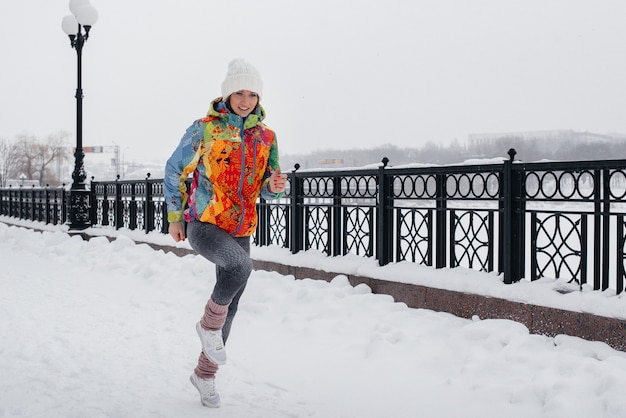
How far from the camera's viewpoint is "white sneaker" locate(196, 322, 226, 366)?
3.73 metres

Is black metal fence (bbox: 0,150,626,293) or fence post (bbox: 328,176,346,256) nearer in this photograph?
black metal fence (bbox: 0,150,626,293)

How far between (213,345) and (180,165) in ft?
3.59

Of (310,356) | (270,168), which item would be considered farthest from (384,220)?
(270,168)

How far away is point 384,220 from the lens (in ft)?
23.8

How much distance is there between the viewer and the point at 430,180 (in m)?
6.75

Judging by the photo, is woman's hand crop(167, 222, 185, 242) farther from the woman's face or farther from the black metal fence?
the black metal fence

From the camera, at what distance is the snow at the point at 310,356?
3.94 meters

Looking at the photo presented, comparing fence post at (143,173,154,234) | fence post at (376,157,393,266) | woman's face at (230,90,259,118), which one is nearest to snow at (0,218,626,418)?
fence post at (376,157,393,266)

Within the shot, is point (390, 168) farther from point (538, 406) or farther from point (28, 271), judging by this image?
point (28, 271)

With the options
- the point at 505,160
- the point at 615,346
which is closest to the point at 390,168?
the point at 505,160

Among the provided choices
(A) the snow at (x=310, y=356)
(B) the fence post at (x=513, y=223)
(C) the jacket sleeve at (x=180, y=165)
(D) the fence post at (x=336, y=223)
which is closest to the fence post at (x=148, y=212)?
(A) the snow at (x=310, y=356)

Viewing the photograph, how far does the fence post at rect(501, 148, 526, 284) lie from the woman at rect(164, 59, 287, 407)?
276 cm

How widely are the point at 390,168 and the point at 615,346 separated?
3.16 meters

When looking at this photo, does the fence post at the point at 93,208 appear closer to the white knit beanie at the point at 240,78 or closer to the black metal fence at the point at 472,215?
the black metal fence at the point at 472,215
